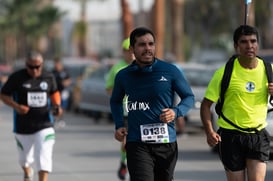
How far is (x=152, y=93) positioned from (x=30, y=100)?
370cm

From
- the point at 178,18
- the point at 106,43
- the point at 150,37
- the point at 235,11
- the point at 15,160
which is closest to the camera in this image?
the point at 150,37

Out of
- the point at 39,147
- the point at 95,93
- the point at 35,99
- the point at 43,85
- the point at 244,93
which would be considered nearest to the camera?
the point at 244,93

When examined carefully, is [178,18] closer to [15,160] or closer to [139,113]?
[15,160]

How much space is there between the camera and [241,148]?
26.8 feet

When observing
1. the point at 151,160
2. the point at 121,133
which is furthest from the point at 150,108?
the point at 151,160

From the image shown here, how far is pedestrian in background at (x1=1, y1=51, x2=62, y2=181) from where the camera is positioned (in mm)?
11250

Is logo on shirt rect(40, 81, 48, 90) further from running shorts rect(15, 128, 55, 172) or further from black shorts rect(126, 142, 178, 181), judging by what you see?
black shorts rect(126, 142, 178, 181)

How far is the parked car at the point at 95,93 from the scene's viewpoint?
994 inches

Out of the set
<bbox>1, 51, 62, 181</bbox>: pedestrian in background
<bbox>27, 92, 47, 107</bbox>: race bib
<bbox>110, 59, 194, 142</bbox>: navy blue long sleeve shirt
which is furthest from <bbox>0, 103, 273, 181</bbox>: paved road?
<bbox>110, 59, 194, 142</bbox>: navy blue long sleeve shirt

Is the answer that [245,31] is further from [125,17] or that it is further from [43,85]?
[125,17]

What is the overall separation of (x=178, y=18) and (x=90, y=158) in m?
29.8

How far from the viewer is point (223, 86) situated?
8.16 metres

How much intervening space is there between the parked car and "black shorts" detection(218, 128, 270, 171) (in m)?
16.5

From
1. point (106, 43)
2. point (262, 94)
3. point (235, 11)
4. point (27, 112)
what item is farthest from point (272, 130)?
point (106, 43)
